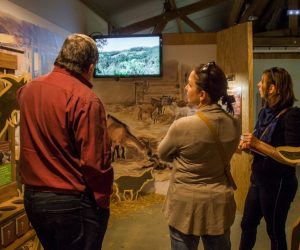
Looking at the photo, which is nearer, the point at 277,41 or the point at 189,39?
the point at 189,39

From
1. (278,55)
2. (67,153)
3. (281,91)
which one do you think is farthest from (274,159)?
(278,55)

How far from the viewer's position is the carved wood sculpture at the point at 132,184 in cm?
452

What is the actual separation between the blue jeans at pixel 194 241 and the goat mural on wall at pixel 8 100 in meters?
1.08

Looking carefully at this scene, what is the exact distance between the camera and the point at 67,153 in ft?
5.02

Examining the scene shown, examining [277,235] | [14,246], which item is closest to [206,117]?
[277,235]

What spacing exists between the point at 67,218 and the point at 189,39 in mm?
3305

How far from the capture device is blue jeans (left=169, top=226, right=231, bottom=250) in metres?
1.82

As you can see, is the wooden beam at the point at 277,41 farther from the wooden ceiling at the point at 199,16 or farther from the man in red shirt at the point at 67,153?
the man in red shirt at the point at 67,153

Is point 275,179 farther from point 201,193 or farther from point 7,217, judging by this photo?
point 7,217

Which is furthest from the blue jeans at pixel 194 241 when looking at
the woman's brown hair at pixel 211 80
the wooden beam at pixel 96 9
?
the wooden beam at pixel 96 9

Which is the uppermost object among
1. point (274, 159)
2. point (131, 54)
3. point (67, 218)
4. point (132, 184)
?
point (131, 54)

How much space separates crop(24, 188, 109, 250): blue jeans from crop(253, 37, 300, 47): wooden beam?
6.75m

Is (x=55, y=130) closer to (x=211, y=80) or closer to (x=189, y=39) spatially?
(x=211, y=80)

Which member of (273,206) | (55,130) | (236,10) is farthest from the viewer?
(236,10)
